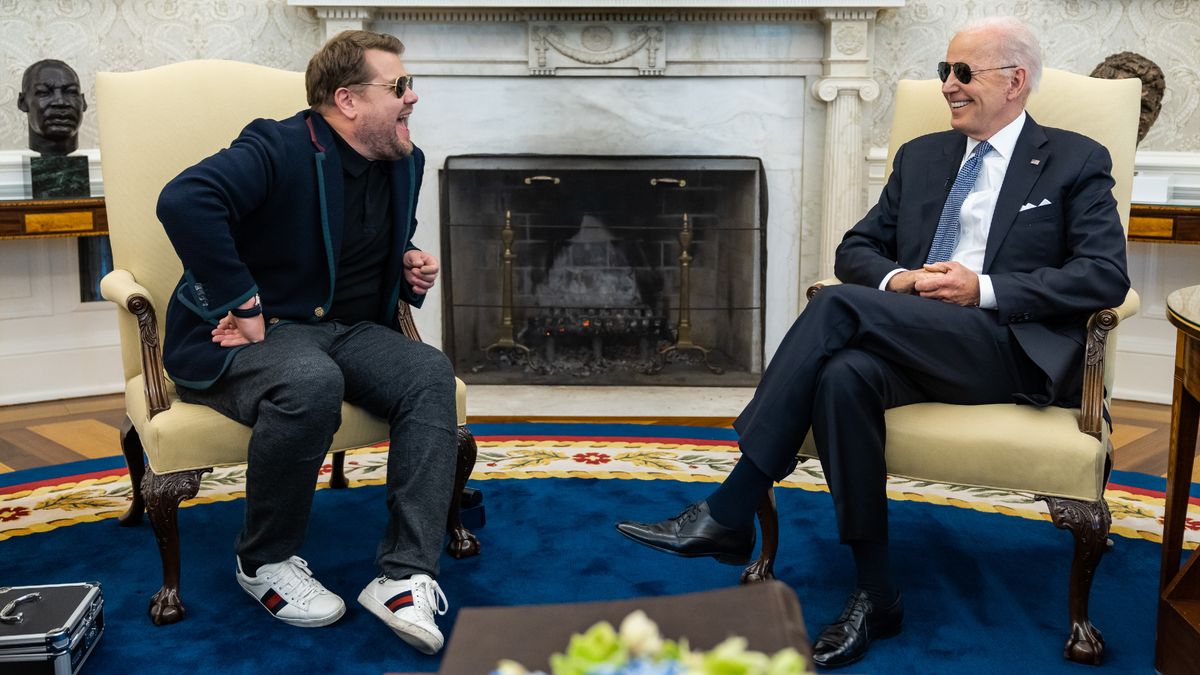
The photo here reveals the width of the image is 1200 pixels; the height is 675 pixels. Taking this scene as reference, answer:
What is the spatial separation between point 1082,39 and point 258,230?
10.4ft

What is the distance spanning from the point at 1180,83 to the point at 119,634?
383 centimetres

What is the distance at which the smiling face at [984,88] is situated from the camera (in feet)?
7.80

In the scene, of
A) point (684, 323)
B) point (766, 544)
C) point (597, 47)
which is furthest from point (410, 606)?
point (597, 47)

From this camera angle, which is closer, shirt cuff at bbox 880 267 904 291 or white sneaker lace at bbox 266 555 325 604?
white sneaker lace at bbox 266 555 325 604

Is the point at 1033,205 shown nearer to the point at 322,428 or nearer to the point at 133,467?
the point at 322,428

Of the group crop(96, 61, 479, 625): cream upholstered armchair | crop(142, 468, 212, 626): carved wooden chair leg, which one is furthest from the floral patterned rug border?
crop(142, 468, 212, 626): carved wooden chair leg

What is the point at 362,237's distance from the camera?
93.1 inches

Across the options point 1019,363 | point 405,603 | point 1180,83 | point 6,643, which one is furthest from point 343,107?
point 1180,83

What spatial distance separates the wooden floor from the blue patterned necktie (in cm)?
124

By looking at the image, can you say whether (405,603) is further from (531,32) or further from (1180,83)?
(1180,83)

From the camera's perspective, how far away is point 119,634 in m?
2.11

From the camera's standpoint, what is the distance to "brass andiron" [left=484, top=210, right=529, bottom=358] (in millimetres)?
4250

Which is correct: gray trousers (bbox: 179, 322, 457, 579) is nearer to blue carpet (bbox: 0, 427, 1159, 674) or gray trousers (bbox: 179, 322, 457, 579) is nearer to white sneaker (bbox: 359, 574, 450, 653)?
white sneaker (bbox: 359, 574, 450, 653)

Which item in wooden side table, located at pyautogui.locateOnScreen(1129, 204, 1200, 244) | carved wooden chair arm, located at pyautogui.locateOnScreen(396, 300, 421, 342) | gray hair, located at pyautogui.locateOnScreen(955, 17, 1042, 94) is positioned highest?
gray hair, located at pyautogui.locateOnScreen(955, 17, 1042, 94)
